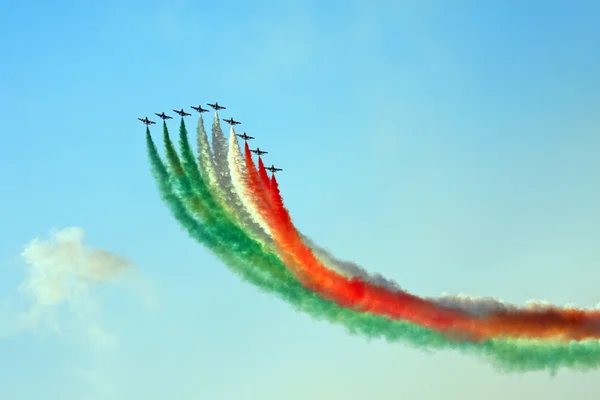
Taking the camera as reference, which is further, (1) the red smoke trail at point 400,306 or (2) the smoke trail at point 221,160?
(2) the smoke trail at point 221,160

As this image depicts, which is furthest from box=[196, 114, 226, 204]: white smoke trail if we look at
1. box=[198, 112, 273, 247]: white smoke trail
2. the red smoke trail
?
the red smoke trail

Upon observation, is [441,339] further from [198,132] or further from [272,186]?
[198,132]

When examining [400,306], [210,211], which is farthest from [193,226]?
[400,306]

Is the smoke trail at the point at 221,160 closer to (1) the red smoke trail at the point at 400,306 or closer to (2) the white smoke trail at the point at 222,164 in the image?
(2) the white smoke trail at the point at 222,164

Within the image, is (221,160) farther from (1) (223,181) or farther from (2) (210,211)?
(2) (210,211)

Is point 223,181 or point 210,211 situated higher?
point 223,181

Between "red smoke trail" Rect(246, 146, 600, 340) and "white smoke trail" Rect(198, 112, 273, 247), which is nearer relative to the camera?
"red smoke trail" Rect(246, 146, 600, 340)

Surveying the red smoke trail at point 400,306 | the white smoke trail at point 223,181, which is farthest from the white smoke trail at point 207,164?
the red smoke trail at point 400,306

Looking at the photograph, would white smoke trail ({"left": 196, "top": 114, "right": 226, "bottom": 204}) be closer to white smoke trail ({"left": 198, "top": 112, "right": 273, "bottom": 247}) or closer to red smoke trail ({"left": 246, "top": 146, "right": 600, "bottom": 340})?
white smoke trail ({"left": 198, "top": 112, "right": 273, "bottom": 247})
